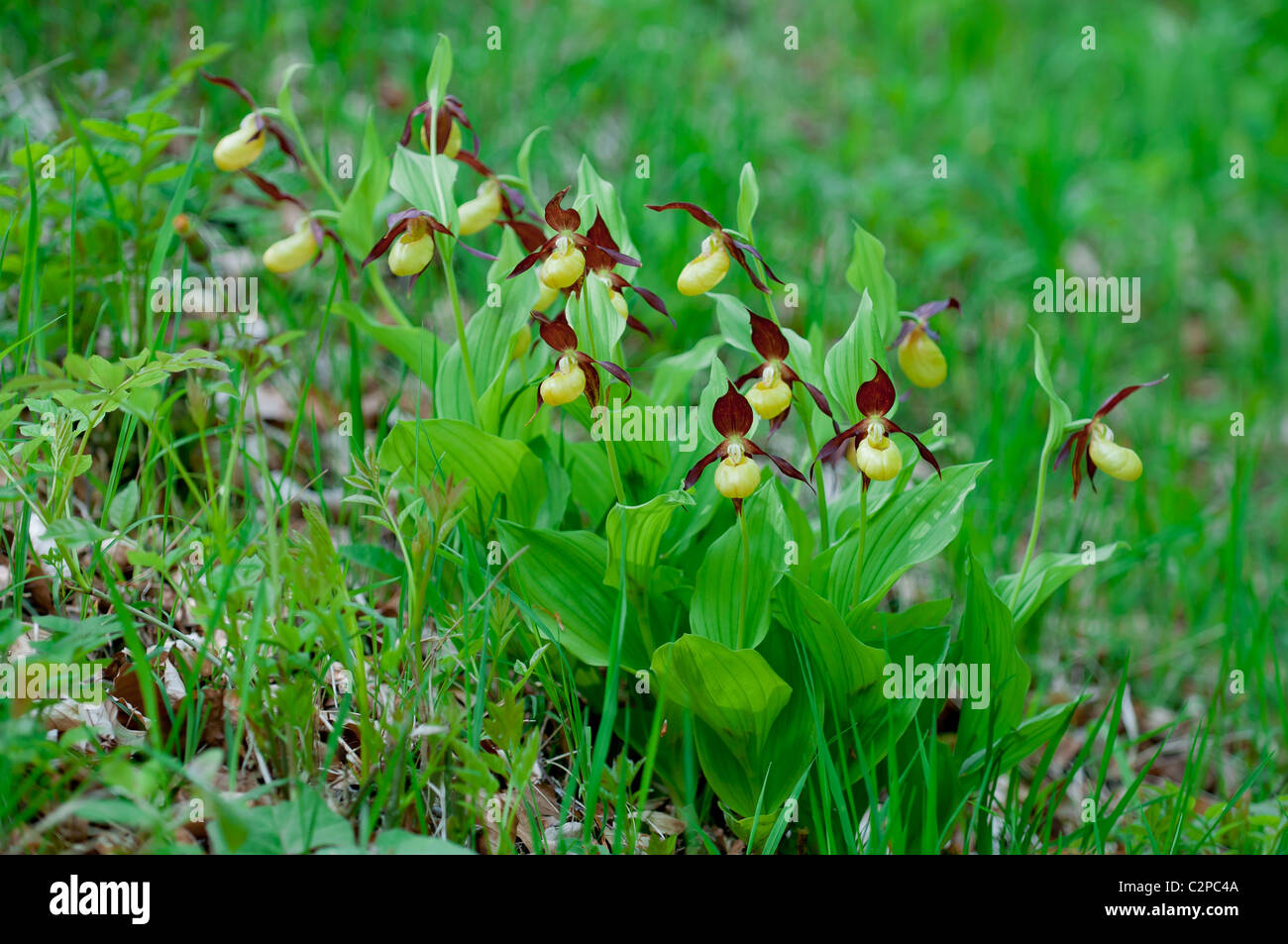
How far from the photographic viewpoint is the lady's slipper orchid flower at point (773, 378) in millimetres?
1376

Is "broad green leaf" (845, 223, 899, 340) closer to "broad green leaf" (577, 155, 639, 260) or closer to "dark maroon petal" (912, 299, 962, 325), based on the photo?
"dark maroon petal" (912, 299, 962, 325)

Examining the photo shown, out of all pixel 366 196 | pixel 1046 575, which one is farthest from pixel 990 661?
pixel 366 196

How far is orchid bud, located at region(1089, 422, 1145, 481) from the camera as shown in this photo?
1.44 meters

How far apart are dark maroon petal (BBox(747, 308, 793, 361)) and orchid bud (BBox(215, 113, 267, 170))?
1.01 metres

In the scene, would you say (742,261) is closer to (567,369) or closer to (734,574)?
(567,369)

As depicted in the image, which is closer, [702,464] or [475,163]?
[702,464]

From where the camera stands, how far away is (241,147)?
68.2 inches

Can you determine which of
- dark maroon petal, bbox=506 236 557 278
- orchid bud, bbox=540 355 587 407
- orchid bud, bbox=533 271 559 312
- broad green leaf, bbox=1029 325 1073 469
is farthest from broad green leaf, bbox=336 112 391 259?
broad green leaf, bbox=1029 325 1073 469

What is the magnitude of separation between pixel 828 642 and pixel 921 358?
491 mm

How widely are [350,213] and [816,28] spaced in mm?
3740

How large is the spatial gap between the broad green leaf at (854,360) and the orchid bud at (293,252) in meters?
0.97
